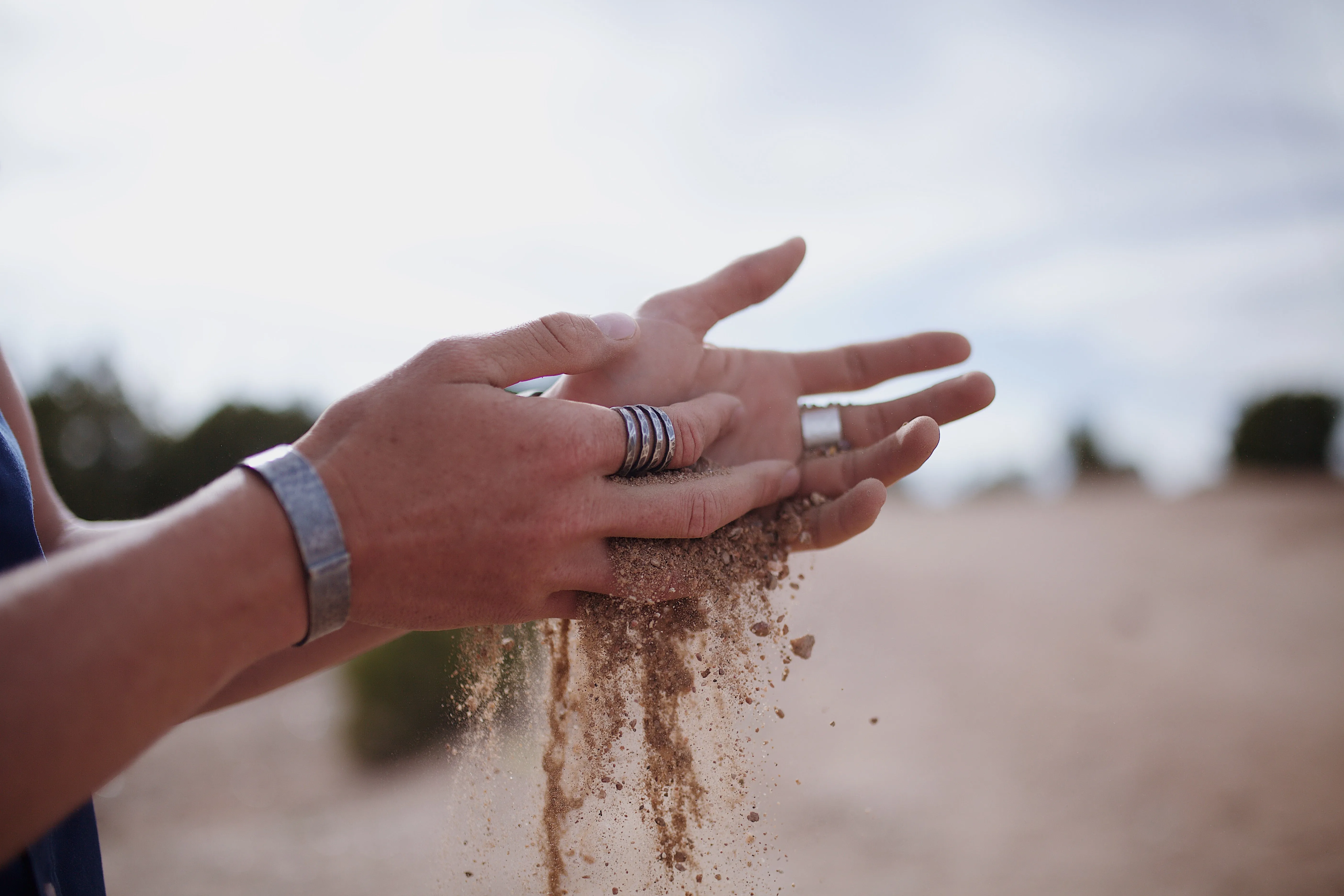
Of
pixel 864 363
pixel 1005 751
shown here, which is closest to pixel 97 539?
pixel 864 363

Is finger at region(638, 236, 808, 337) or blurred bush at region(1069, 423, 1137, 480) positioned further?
blurred bush at region(1069, 423, 1137, 480)

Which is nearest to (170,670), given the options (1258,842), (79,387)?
(1258,842)

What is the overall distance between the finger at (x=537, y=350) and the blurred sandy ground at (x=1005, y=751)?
5.08 feet

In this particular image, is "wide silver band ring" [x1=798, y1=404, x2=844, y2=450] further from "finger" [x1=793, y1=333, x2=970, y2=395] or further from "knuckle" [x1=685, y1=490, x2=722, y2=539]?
"knuckle" [x1=685, y1=490, x2=722, y2=539]

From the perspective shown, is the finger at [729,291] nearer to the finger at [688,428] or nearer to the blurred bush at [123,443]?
the finger at [688,428]

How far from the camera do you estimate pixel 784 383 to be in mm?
2486

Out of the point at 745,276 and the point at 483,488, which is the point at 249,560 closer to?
the point at 483,488

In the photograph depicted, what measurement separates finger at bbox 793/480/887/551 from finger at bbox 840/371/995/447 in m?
0.31

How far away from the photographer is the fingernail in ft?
6.19

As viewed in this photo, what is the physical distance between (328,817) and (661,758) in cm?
822

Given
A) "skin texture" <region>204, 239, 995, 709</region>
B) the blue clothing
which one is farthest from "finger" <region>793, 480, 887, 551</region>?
the blue clothing

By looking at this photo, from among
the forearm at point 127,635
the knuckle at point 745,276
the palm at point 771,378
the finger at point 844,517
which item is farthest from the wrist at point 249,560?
the knuckle at point 745,276

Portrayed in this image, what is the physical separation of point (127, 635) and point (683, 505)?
108 cm

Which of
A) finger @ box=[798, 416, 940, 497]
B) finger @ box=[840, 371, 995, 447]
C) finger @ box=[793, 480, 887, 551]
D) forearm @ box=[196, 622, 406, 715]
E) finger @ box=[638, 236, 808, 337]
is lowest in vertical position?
forearm @ box=[196, 622, 406, 715]
